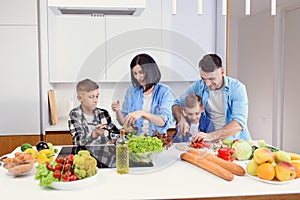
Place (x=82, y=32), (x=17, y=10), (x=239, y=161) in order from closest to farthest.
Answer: (x=239, y=161)
(x=17, y=10)
(x=82, y=32)

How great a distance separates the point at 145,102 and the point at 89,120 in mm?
378

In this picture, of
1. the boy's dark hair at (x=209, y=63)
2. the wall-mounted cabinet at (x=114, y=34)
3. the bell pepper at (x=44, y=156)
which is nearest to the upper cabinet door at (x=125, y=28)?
the wall-mounted cabinet at (x=114, y=34)

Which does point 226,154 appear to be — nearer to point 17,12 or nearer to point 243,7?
point 17,12

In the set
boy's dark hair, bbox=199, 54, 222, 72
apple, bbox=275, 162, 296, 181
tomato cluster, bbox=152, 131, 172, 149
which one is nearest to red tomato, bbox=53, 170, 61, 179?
tomato cluster, bbox=152, 131, 172, 149

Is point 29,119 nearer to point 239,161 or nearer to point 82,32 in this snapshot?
point 82,32

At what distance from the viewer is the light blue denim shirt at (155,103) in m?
2.16

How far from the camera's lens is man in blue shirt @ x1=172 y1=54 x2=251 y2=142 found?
2.35 metres

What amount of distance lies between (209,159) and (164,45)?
1.89 meters

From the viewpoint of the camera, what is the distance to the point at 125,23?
3383 mm

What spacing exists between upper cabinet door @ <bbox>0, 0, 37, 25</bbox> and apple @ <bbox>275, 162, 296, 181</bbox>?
2351 mm

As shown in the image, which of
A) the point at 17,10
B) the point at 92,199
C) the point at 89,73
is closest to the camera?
the point at 92,199

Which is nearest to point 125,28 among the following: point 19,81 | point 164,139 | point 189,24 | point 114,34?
point 114,34

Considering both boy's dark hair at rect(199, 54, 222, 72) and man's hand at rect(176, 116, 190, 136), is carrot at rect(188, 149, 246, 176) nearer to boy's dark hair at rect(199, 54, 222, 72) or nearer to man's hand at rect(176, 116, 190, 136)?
man's hand at rect(176, 116, 190, 136)

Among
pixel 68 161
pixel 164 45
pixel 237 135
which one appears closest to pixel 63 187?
pixel 68 161
